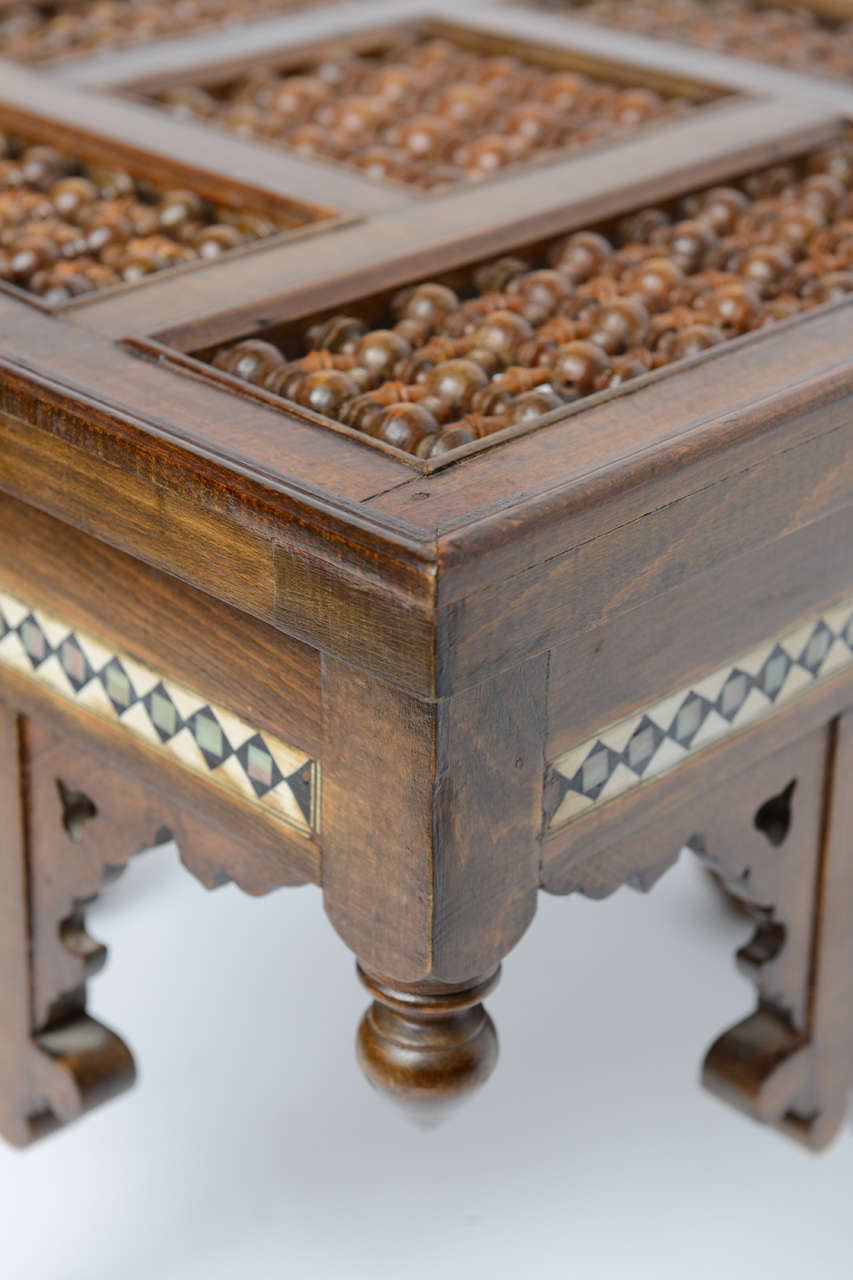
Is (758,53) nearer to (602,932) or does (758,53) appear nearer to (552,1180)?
(602,932)

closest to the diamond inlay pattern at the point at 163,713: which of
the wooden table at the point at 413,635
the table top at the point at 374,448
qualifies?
the wooden table at the point at 413,635

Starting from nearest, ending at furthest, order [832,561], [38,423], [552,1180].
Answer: [38,423] < [832,561] < [552,1180]

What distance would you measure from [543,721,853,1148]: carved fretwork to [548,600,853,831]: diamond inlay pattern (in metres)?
0.04

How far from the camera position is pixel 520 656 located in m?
0.97

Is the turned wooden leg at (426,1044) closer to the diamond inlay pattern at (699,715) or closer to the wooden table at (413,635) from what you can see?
the wooden table at (413,635)

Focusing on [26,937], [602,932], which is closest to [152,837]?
[26,937]

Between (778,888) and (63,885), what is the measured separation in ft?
1.70

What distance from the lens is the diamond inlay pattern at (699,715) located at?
1.08m

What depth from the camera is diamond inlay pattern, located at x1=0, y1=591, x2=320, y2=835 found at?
1082mm

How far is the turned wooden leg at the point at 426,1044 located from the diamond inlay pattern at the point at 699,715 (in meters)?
0.12

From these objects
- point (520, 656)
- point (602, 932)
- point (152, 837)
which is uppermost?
point (520, 656)

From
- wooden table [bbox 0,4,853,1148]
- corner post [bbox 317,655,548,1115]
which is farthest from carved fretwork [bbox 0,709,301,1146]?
corner post [bbox 317,655,548,1115]

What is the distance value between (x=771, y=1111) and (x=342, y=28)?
1.15 metres

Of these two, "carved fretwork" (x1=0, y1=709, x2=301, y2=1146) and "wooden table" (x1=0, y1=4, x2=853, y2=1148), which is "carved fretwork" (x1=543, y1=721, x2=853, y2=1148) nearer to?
"wooden table" (x1=0, y1=4, x2=853, y2=1148)
